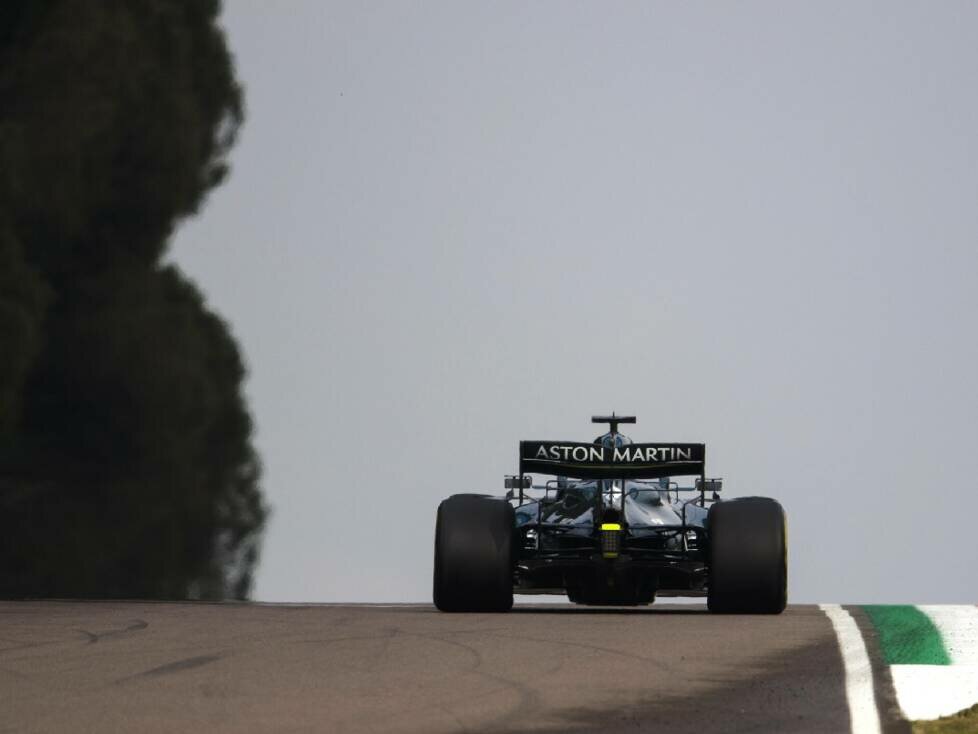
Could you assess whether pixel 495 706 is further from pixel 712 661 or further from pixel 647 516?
pixel 647 516

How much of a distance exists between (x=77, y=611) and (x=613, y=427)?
564 cm

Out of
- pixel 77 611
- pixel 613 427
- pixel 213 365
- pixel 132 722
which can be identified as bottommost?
pixel 132 722

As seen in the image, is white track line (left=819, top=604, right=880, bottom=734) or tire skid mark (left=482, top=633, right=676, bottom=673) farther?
tire skid mark (left=482, top=633, right=676, bottom=673)

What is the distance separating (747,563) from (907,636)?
333cm

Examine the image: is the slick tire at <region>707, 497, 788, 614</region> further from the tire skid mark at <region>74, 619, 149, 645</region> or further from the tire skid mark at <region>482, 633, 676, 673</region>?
the tire skid mark at <region>74, 619, 149, 645</region>

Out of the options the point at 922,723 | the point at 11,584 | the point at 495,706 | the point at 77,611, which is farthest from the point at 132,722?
the point at 11,584

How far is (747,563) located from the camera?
2061 cm

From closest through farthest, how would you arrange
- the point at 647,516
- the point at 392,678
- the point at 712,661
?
the point at 392,678
the point at 712,661
the point at 647,516

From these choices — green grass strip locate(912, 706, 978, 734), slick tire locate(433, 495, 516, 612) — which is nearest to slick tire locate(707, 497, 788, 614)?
slick tire locate(433, 495, 516, 612)

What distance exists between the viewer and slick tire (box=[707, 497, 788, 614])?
811 inches

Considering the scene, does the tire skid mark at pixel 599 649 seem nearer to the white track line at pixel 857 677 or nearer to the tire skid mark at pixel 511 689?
the tire skid mark at pixel 511 689

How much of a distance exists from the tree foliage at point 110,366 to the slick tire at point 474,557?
51.3 feet

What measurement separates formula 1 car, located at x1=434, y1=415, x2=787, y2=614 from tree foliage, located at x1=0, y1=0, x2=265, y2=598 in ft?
49.7

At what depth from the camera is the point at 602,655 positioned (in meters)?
15.2
